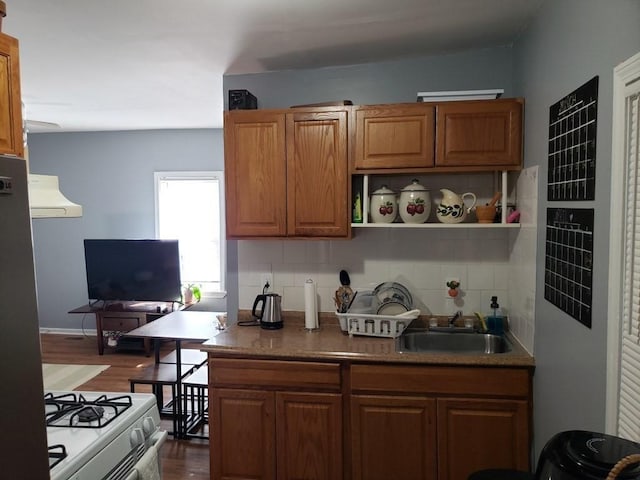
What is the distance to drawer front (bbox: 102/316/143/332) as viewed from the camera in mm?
5236

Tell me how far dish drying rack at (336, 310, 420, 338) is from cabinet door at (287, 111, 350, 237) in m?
0.47

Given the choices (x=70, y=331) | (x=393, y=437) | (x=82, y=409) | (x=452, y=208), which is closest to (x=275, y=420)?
(x=393, y=437)

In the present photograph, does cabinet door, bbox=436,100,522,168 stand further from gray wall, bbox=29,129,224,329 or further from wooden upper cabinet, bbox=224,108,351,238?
gray wall, bbox=29,129,224,329

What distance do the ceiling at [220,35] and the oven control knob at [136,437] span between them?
5.71 ft

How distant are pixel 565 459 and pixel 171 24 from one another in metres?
2.33

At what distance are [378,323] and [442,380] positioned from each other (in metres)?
0.49

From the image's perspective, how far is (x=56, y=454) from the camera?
1.42 meters

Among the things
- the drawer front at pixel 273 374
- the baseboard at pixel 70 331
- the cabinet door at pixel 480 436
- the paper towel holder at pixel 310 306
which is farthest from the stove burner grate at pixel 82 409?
the baseboard at pixel 70 331

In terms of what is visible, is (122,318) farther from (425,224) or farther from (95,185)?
(425,224)

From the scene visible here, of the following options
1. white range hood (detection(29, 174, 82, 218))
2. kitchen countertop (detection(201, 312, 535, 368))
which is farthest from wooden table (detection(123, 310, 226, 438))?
white range hood (detection(29, 174, 82, 218))

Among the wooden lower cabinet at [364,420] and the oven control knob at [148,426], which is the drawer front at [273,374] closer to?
the wooden lower cabinet at [364,420]

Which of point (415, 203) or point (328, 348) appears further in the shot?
point (415, 203)

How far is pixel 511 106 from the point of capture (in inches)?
96.0

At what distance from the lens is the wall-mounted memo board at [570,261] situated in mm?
1565
